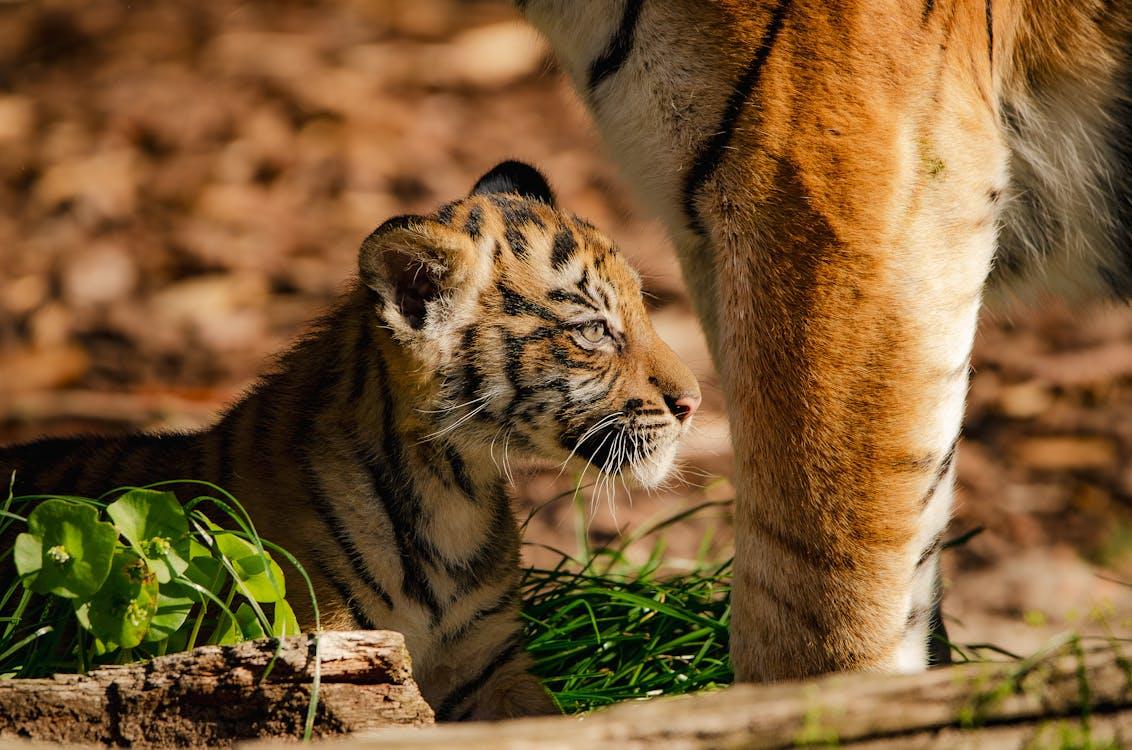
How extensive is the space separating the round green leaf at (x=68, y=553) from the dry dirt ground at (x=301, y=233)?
2293 millimetres

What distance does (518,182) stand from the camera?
304cm

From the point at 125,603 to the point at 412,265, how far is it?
870mm

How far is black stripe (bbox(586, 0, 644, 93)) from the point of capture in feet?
8.09

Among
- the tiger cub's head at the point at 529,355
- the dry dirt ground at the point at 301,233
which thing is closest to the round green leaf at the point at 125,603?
the tiger cub's head at the point at 529,355

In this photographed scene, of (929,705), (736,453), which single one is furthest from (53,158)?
(929,705)

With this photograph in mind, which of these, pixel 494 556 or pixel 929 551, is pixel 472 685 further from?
pixel 929 551

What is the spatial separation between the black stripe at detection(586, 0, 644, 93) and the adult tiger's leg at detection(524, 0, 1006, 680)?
6 cm

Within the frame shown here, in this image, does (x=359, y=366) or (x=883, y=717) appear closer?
(x=883, y=717)

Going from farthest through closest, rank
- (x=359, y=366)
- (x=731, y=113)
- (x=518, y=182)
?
(x=518, y=182) < (x=359, y=366) < (x=731, y=113)

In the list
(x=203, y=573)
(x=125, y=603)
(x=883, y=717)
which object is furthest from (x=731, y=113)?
(x=125, y=603)

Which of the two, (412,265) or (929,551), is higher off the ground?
(412,265)

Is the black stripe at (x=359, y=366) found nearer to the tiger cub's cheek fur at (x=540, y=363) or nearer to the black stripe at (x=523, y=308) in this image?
the tiger cub's cheek fur at (x=540, y=363)

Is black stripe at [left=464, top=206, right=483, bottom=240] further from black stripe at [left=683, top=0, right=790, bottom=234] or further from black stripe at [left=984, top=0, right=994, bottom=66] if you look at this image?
black stripe at [left=984, top=0, right=994, bottom=66]

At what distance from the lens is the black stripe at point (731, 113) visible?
7.57 ft
